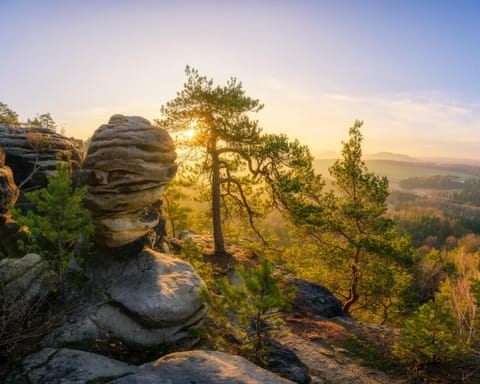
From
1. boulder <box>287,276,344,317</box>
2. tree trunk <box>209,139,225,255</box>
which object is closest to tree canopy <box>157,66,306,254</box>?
tree trunk <box>209,139,225,255</box>

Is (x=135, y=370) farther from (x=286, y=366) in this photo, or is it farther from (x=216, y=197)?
(x=216, y=197)

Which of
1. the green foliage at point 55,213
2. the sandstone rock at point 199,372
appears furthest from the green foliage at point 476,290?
the green foliage at point 55,213

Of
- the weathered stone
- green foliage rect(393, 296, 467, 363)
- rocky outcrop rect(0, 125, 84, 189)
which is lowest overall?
the weathered stone

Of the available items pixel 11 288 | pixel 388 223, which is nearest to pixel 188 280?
pixel 11 288

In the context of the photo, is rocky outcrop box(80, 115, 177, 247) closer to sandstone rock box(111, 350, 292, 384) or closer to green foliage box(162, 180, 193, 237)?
sandstone rock box(111, 350, 292, 384)

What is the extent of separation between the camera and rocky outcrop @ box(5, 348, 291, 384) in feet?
18.5

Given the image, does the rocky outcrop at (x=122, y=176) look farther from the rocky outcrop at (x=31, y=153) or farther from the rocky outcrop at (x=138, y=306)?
the rocky outcrop at (x=31, y=153)

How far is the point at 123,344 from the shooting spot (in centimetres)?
798

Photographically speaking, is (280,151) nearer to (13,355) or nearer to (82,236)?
(82,236)

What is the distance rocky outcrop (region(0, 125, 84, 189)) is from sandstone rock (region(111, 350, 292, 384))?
444 inches

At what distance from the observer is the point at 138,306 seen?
27.7ft

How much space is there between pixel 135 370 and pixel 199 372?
1415 millimetres

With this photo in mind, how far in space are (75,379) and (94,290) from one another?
3.86 meters

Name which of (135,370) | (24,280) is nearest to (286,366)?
(135,370)
